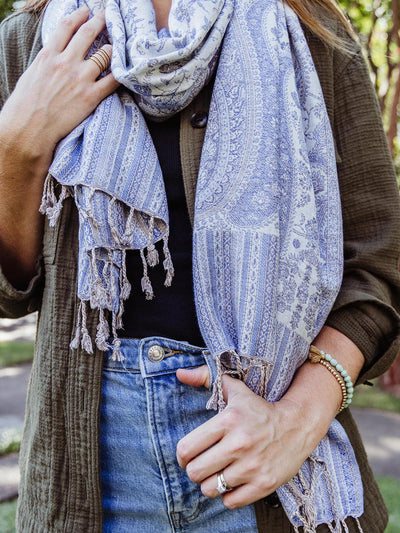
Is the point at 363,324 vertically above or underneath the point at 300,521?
above

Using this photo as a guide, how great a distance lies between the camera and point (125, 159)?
131 cm

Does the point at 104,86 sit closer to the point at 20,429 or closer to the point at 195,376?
the point at 195,376

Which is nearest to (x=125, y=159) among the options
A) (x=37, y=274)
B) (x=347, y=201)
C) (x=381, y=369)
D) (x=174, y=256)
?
(x=174, y=256)

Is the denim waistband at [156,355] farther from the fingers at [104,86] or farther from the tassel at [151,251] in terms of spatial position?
the fingers at [104,86]

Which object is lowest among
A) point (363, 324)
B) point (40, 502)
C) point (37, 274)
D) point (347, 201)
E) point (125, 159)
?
point (40, 502)

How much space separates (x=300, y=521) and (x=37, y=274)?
838mm

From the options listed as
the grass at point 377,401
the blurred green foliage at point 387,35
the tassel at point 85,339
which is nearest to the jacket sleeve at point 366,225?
the tassel at point 85,339

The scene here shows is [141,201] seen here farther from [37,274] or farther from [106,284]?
[37,274]

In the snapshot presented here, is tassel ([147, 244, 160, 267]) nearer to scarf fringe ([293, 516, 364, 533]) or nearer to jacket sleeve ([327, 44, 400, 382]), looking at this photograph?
jacket sleeve ([327, 44, 400, 382])

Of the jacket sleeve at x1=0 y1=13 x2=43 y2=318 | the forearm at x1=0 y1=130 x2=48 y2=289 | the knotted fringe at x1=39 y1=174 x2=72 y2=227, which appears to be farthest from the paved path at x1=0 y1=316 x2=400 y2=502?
the knotted fringe at x1=39 y1=174 x2=72 y2=227

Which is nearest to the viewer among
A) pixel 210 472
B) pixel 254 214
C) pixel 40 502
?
pixel 210 472

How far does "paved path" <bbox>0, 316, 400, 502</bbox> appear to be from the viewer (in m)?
4.50

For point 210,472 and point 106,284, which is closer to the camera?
point 210,472

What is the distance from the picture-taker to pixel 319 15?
154 cm
